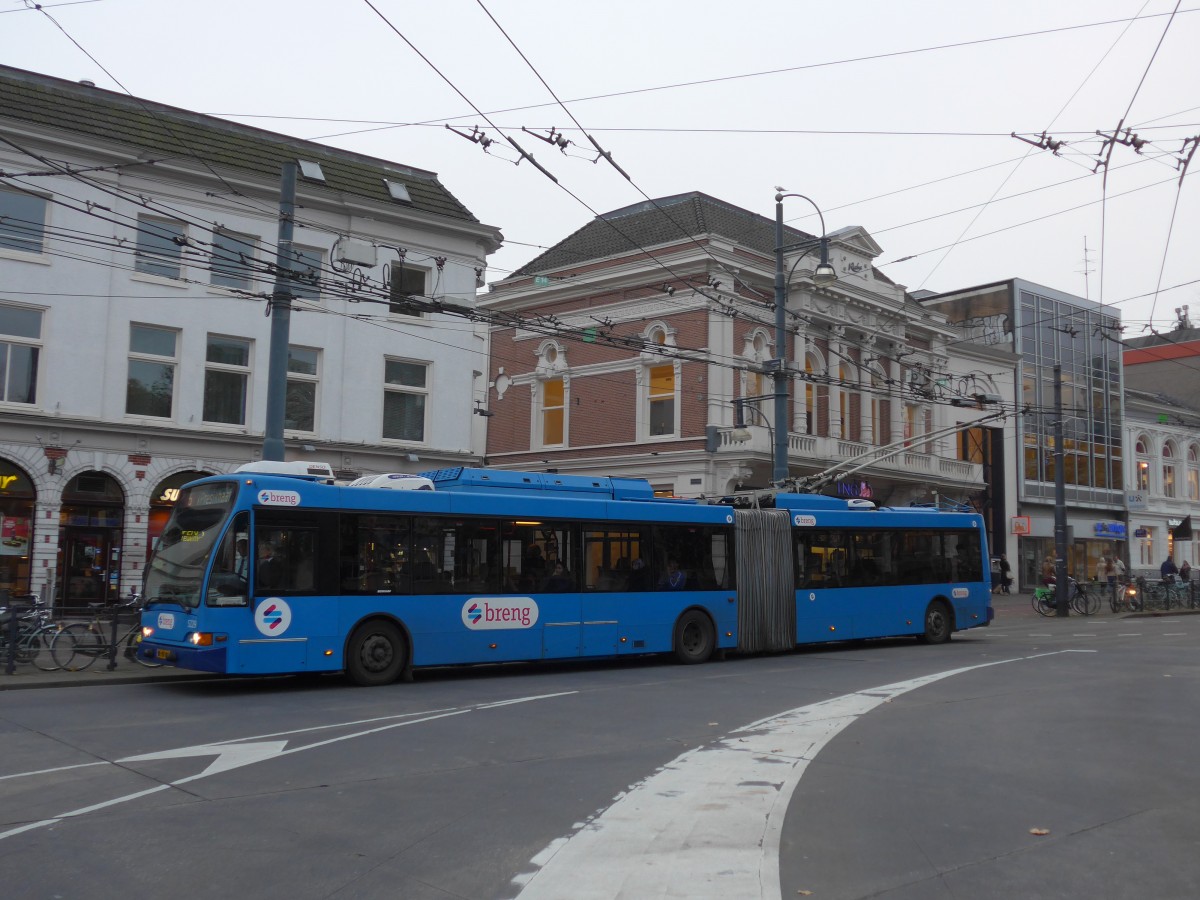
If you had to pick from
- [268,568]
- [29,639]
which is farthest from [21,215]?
[268,568]

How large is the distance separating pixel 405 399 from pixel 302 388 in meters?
2.64

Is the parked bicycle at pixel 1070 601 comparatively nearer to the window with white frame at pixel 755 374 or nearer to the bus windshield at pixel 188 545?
the window with white frame at pixel 755 374

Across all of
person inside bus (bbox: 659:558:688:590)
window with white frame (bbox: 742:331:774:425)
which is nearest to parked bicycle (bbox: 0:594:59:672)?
person inside bus (bbox: 659:558:688:590)

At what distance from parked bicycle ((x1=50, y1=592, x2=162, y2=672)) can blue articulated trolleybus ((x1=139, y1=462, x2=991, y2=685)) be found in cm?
154

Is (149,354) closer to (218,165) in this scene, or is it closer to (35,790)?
(218,165)

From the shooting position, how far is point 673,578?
18984 millimetres

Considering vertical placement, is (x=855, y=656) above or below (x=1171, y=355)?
below

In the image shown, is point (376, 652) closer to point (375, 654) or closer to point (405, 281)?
point (375, 654)

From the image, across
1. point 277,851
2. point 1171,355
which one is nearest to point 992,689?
point 277,851

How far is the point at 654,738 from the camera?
10.7m

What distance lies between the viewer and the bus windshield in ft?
46.7

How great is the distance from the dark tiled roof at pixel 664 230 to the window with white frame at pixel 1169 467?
29.3m

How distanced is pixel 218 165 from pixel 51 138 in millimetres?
3330

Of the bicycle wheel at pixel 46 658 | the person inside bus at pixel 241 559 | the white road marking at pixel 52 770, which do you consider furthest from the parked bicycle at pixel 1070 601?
the white road marking at pixel 52 770
